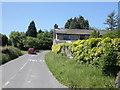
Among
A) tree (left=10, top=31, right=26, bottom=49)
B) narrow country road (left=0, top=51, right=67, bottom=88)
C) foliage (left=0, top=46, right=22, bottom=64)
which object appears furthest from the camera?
tree (left=10, top=31, right=26, bottom=49)

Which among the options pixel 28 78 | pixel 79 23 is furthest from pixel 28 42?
pixel 28 78

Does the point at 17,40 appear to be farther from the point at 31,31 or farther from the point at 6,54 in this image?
the point at 6,54

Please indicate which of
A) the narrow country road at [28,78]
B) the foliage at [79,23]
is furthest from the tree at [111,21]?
the narrow country road at [28,78]

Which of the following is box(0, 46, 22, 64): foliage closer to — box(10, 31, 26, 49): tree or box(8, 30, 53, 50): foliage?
box(8, 30, 53, 50): foliage

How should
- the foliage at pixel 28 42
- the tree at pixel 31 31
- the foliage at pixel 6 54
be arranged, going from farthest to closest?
the tree at pixel 31 31, the foliage at pixel 28 42, the foliage at pixel 6 54

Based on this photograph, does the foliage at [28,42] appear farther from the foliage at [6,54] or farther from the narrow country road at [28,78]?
the narrow country road at [28,78]

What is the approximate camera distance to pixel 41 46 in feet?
222

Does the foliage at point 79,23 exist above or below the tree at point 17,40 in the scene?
above

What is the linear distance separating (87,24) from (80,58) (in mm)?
81232

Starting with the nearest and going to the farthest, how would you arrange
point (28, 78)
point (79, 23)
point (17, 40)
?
point (28, 78)
point (17, 40)
point (79, 23)

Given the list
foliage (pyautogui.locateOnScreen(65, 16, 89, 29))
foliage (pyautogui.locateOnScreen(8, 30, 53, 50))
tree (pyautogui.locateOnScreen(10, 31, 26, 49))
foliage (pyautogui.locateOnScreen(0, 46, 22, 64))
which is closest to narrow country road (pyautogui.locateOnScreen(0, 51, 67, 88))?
foliage (pyautogui.locateOnScreen(0, 46, 22, 64))

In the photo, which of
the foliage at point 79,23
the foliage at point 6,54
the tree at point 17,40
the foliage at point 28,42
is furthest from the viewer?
the foliage at point 79,23

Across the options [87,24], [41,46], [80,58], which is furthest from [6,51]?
[87,24]

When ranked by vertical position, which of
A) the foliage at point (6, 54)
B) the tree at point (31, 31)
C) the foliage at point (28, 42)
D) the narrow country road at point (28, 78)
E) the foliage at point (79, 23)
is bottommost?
the narrow country road at point (28, 78)
